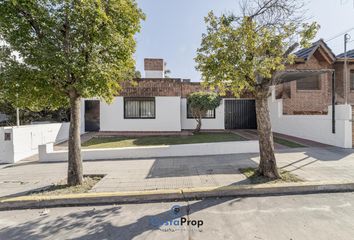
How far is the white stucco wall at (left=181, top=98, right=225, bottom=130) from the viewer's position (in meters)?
15.6

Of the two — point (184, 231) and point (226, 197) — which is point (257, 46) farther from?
point (184, 231)

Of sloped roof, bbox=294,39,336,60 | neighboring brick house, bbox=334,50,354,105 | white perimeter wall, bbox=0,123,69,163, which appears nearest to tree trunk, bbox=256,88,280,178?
white perimeter wall, bbox=0,123,69,163

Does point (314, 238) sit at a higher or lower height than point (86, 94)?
lower

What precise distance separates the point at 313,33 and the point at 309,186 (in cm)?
377

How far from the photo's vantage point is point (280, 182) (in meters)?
5.05

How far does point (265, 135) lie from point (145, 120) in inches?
382

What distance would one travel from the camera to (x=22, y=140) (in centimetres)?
869

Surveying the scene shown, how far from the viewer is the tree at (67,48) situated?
4.28m

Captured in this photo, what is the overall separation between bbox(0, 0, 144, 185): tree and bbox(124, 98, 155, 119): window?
29.1ft

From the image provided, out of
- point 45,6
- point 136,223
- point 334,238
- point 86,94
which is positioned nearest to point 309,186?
point 334,238

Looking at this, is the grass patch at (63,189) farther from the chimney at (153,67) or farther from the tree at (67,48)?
the chimney at (153,67)

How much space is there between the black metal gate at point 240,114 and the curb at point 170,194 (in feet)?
37.3

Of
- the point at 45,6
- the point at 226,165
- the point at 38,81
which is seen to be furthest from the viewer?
the point at 226,165

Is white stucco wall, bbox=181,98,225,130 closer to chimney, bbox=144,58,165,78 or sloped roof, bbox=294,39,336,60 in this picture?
chimney, bbox=144,58,165,78
